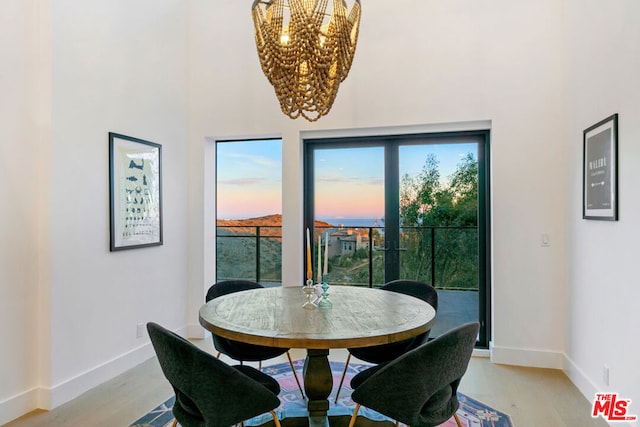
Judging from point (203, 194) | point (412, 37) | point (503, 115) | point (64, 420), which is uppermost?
point (412, 37)

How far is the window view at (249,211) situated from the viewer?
446 cm

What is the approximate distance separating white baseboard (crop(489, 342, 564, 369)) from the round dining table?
1.61m

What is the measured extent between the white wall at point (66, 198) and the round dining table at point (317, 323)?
130cm

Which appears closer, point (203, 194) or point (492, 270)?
point (492, 270)

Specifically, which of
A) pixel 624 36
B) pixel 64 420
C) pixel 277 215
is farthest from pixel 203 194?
pixel 624 36

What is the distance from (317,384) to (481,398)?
4.69 feet

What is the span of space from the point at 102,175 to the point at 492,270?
11.1 feet

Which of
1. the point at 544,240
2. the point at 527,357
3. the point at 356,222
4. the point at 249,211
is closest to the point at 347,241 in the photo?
the point at 356,222

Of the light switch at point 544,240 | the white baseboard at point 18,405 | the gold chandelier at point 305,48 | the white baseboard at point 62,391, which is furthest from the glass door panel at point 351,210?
the white baseboard at point 18,405

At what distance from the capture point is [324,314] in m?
1.98

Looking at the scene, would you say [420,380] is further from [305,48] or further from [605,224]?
[605,224]

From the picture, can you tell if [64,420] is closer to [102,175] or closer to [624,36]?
[102,175]

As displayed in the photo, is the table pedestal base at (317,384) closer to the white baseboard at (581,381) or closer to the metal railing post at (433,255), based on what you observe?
the white baseboard at (581,381)

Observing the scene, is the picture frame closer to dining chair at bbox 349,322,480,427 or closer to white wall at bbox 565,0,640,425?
white wall at bbox 565,0,640,425
